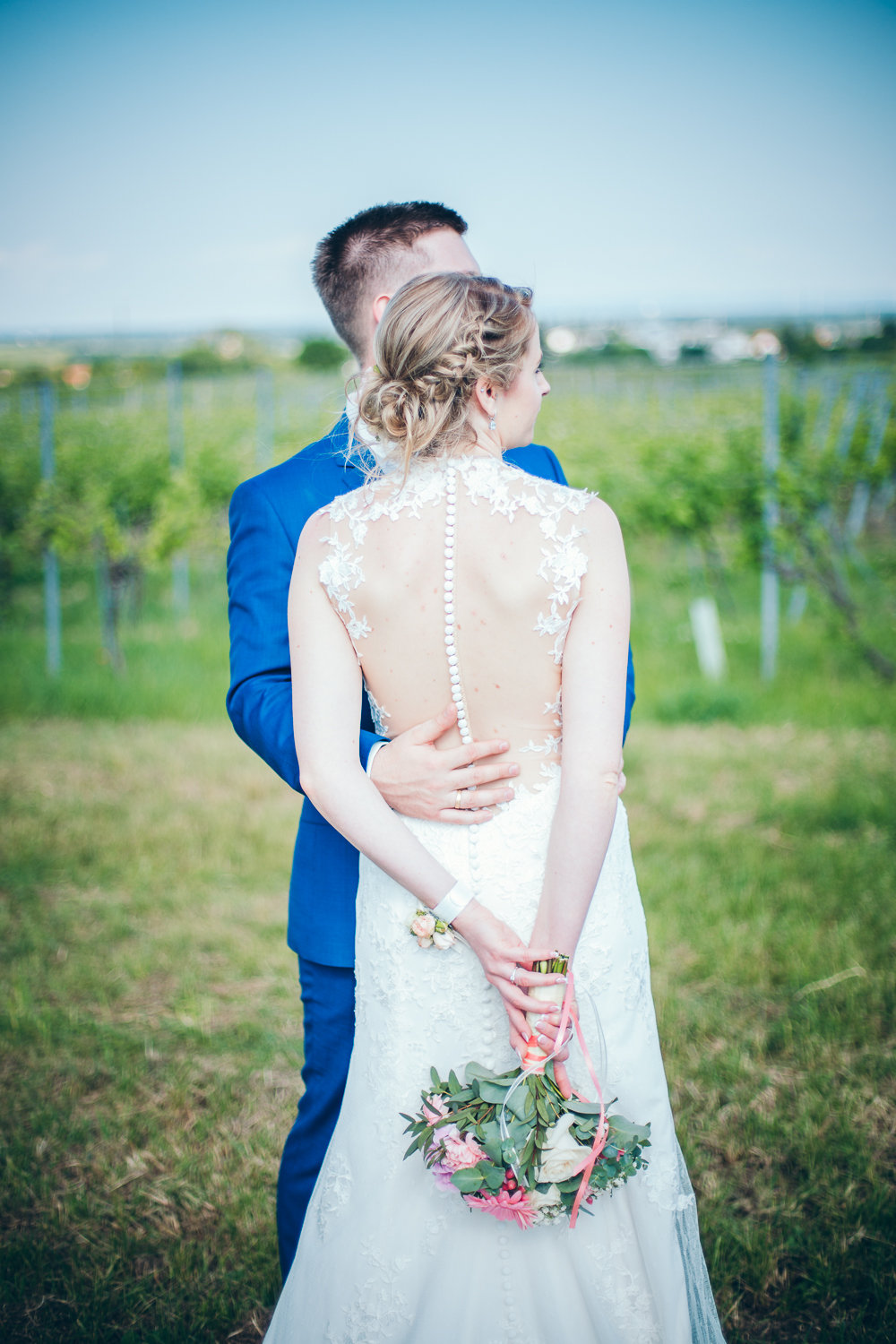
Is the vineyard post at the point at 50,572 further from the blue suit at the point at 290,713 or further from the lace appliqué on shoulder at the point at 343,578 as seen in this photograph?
the lace appliqué on shoulder at the point at 343,578

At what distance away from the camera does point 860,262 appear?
23.2 ft

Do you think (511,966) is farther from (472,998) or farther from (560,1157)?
(560,1157)

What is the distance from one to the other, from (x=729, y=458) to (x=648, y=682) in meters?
2.35

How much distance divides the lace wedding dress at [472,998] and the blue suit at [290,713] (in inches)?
9.3

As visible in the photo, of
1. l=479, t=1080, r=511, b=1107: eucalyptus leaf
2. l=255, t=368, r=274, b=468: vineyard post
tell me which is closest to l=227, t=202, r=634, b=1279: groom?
l=479, t=1080, r=511, b=1107: eucalyptus leaf

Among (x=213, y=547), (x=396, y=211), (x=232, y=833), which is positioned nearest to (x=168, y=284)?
(x=213, y=547)

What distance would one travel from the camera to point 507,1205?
1.29 m

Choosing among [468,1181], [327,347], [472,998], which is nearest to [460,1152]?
[468,1181]

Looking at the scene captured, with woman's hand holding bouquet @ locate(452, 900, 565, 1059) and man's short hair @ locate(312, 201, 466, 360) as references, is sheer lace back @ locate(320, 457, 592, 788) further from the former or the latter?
man's short hair @ locate(312, 201, 466, 360)

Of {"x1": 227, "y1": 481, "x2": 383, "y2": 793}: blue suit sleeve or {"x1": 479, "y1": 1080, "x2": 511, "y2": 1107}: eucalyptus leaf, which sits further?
{"x1": 227, "y1": 481, "x2": 383, "y2": 793}: blue suit sleeve

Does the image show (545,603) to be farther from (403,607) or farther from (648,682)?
(648,682)

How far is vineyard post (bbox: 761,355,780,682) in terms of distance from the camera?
23.0 ft

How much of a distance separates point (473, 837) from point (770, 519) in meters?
6.57

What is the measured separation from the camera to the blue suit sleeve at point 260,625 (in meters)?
1.64
